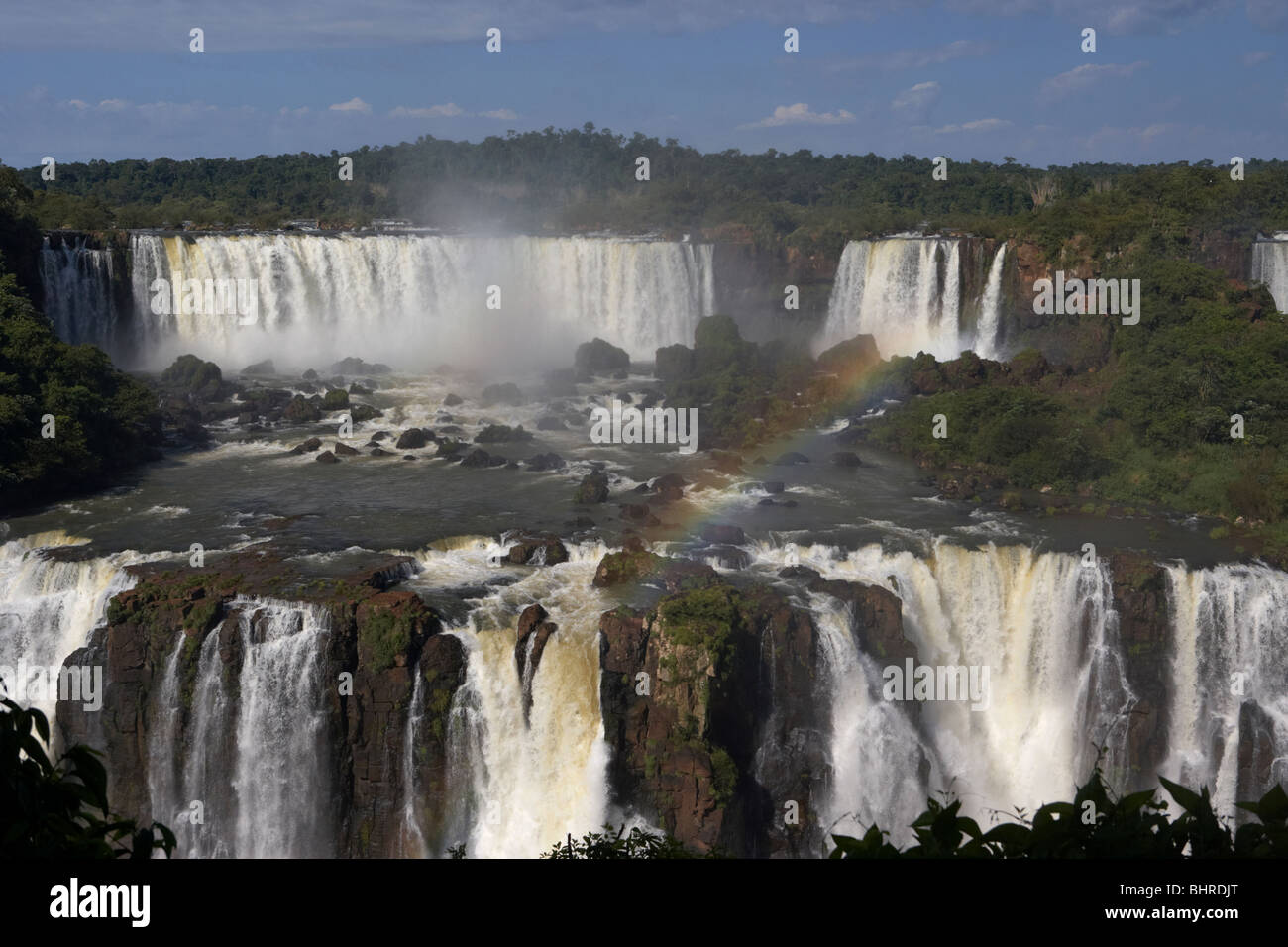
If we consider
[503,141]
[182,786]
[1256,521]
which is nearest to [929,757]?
[1256,521]

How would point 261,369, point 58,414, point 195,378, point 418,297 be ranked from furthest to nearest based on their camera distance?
point 418,297, point 261,369, point 195,378, point 58,414

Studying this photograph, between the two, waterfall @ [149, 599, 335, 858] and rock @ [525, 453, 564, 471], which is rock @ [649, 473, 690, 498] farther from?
waterfall @ [149, 599, 335, 858]

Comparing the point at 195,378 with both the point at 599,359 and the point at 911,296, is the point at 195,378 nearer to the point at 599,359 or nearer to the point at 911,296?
the point at 599,359

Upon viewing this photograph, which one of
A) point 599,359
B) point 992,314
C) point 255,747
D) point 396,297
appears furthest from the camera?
point 396,297

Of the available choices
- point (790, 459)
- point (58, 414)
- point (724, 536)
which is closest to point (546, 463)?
point (790, 459)

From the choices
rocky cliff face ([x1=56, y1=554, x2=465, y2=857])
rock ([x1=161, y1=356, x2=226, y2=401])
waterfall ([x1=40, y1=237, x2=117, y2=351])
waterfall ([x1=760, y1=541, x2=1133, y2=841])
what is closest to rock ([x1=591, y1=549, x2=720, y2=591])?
waterfall ([x1=760, y1=541, x2=1133, y2=841])
